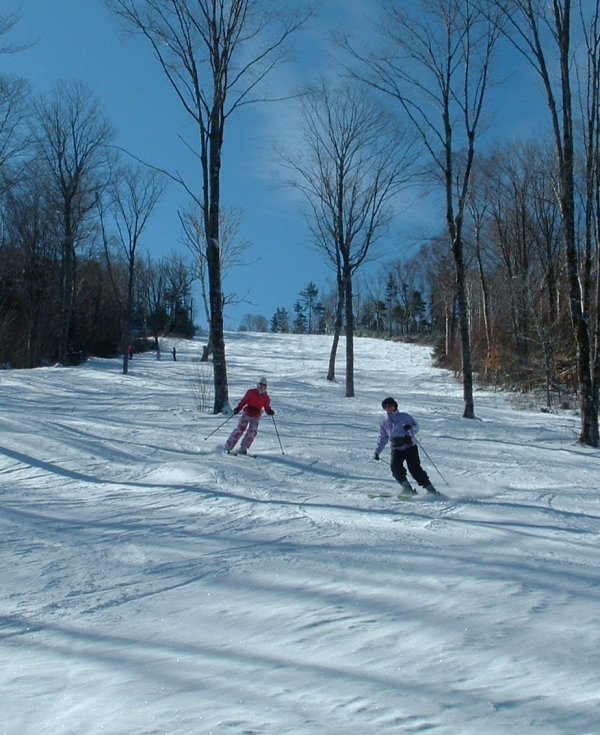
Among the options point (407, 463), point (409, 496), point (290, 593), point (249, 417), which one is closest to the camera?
point (290, 593)

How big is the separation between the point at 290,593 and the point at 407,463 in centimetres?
435

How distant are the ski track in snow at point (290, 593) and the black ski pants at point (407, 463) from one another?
38 cm

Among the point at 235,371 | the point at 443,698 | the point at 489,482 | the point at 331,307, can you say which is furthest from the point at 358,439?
the point at 331,307

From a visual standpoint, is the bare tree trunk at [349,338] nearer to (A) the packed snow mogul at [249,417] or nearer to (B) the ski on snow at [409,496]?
(A) the packed snow mogul at [249,417]

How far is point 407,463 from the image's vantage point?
9086 mm

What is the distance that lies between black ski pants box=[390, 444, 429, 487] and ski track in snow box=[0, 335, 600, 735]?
0.38 metres

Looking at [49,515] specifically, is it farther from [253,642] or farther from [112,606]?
[253,642]

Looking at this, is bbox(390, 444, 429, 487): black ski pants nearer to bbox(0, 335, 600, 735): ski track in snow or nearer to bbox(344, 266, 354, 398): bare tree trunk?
bbox(0, 335, 600, 735): ski track in snow

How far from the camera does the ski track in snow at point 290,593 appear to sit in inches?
134

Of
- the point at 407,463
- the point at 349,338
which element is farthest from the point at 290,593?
the point at 349,338

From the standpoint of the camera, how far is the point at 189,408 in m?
16.8

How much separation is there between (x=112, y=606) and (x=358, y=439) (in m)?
8.81

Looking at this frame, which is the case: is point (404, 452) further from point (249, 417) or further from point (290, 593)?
point (290, 593)

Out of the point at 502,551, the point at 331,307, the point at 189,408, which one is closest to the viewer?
the point at 502,551
